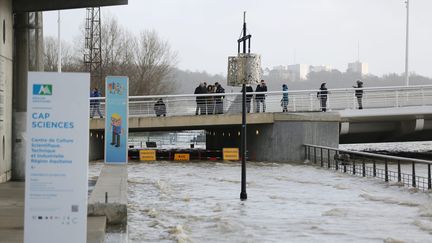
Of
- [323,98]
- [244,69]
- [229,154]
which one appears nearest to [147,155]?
[229,154]

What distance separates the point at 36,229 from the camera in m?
6.84

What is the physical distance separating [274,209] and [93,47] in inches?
1931

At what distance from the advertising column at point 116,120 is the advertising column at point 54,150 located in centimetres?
1641

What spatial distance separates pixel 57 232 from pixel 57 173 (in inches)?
23.4

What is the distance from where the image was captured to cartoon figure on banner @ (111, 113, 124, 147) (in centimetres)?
2339

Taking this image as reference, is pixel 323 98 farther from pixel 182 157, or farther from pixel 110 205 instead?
pixel 110 205

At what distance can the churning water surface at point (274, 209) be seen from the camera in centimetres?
1159

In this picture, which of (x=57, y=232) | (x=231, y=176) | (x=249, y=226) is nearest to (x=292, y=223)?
(x=249, y=226)

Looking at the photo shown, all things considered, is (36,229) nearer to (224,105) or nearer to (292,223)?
(292,223)

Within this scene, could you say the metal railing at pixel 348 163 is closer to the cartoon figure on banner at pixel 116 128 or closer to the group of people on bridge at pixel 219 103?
the group of people on bridge at pixel 219 103

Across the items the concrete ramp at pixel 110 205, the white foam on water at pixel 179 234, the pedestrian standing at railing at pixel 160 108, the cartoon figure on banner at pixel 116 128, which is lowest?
the white foam on water at pixel 179 234

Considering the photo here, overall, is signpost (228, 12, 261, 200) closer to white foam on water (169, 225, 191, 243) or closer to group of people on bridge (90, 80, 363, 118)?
white foam on water (169, 225, 191, 243)

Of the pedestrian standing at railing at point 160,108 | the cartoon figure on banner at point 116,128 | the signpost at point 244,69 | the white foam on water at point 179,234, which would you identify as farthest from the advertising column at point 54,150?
the pedestrian standing at railing at point 160,108

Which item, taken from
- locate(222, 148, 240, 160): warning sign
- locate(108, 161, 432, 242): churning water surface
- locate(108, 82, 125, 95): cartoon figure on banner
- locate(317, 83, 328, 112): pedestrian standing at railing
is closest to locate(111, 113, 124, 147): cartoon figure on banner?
locate(108, 82, 125, 95): cartoon figure on banner
